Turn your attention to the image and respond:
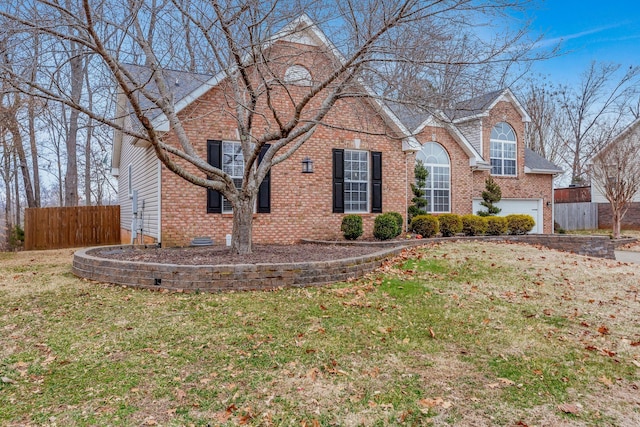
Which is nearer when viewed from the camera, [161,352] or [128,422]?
[128,422]

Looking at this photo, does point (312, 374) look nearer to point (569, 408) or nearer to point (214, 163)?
point (569, 408)

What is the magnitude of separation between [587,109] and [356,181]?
86.7 ft

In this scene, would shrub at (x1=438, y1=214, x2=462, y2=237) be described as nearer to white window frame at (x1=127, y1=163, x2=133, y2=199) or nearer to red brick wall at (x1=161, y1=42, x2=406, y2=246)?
red brick wall at (x1=161, y1=42, x2=406, y2=246)

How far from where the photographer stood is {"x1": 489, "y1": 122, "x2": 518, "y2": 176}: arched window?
18.4m

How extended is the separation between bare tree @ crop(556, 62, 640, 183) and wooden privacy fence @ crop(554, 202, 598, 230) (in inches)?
129

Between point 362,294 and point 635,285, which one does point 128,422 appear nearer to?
point 362,294

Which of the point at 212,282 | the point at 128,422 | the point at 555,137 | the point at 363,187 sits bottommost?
the point at 128,422

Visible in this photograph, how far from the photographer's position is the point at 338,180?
11.9 meters

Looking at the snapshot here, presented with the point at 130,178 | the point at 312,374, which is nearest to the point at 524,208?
the point at 130,178

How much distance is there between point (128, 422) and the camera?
114 inches

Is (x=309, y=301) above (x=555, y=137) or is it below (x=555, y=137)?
below

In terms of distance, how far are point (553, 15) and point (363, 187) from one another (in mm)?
6592

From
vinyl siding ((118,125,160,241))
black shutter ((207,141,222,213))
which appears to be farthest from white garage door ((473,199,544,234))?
vinyl siding ((118,125,160,241))

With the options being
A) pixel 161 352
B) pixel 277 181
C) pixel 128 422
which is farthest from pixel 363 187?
pixel 128 422
